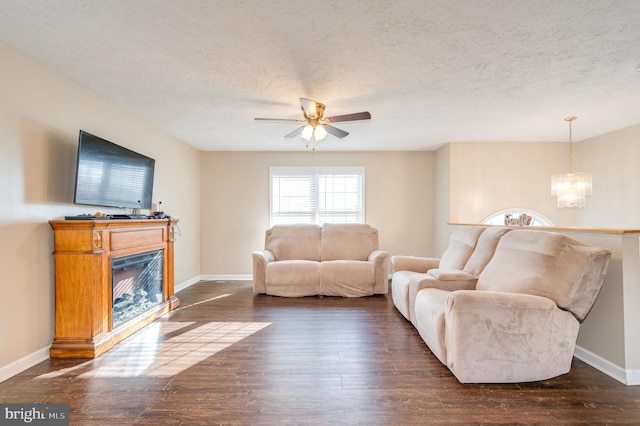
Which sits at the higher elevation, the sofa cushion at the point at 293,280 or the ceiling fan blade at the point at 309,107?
the ceiling fan blade at the point at 309,107

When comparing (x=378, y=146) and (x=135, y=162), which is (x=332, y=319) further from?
(x=378, y=146)

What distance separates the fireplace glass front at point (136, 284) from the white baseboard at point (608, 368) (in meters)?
4.18

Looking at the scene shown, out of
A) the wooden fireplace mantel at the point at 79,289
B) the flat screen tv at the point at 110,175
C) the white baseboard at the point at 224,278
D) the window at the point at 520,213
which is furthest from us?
the white baseboard at the point at 224,278

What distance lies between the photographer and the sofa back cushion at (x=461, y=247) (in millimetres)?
3256

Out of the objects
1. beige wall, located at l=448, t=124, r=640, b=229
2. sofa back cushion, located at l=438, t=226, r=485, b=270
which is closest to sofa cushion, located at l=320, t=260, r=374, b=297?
sofa back cushion, located at l=438, t=226, r=485, b=270

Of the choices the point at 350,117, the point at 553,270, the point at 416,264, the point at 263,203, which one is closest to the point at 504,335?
the point at 553,270

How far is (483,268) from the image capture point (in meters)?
2.89

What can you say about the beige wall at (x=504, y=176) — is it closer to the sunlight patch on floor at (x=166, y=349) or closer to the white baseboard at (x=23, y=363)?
the sunlight patch on floor at (x=166, y=349)

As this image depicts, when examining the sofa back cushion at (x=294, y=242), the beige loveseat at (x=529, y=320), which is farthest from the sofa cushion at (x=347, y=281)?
the beige loveseat at (x=529, y=320)

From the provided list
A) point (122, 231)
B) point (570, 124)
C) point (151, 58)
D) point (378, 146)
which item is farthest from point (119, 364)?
point (570, 124)

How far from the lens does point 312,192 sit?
571 centimetres

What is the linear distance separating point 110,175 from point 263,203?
290 cm

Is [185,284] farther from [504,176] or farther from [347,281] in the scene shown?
[504,176]

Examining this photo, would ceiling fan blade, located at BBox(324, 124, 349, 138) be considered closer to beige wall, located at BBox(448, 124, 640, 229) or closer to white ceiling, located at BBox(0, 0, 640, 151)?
white ceiling, located at BBox(0, 0, 640, 151)
